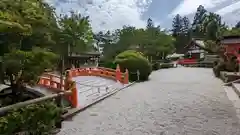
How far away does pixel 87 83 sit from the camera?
57.4ft

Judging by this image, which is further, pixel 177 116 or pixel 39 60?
pixel 177 116

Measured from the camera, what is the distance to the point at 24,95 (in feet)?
26.2

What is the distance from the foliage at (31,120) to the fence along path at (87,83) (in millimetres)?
2996

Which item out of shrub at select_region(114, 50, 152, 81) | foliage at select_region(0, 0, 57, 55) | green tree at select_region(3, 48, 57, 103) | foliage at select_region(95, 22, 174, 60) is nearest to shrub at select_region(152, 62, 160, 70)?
foliage at select_region(95, 22, 174, 60)

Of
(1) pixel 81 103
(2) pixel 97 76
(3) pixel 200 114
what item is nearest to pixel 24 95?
(1) pixel 81 103

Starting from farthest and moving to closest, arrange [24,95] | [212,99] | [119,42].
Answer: [119,42], [212,99], [24,95]

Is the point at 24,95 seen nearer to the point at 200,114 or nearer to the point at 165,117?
the point at 165,117

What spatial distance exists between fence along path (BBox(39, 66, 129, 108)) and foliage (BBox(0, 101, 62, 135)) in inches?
118

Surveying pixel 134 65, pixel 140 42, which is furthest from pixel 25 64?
pixel 140 42

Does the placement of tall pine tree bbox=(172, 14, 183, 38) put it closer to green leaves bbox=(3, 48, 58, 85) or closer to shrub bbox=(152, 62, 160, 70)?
shrub bbox=(152, 62, 160, 70)

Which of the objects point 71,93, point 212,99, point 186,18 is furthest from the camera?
point 186,18

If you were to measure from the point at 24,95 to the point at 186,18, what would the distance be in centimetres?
8330

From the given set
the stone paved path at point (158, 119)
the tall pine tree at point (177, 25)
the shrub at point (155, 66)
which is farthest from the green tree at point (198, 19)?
the stone paved path at point (158, 119)

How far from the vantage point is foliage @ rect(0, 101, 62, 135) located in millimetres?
5283
